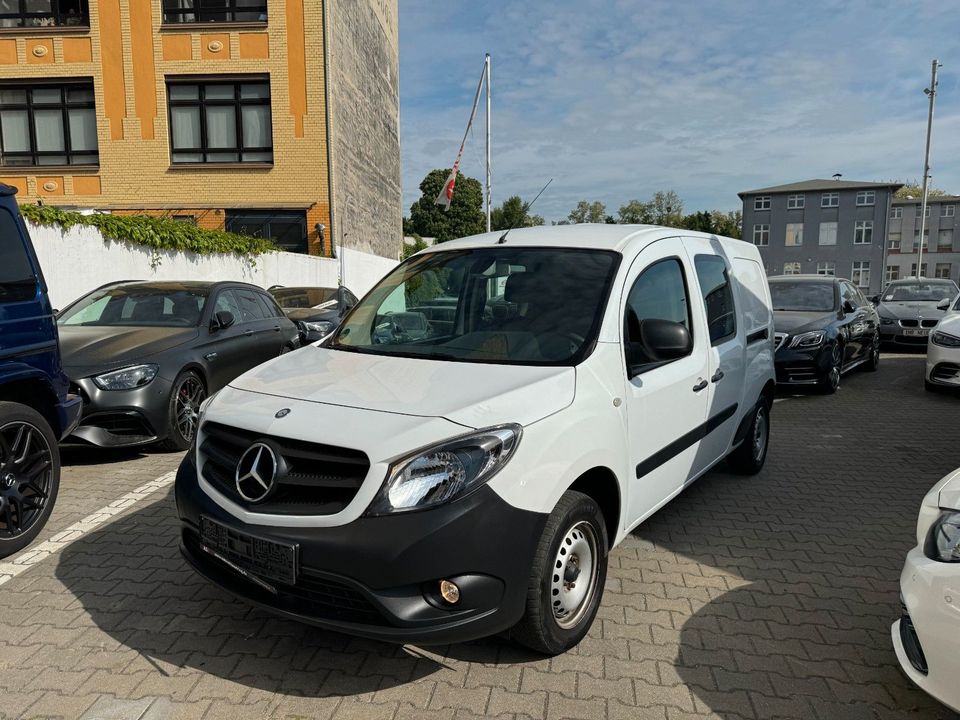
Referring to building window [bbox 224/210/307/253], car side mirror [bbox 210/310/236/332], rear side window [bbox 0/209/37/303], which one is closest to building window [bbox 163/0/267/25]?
building window [bbox 224/210/307/253]

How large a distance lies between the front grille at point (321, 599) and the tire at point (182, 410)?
151 inches

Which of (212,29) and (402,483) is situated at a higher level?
(212,29)

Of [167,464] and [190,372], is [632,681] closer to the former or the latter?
[167,464]

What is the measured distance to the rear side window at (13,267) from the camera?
4141 millimetres

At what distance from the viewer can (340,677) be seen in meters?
2.93

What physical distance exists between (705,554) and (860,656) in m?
1.14

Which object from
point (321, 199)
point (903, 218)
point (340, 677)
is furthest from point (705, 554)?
point (903, 218)

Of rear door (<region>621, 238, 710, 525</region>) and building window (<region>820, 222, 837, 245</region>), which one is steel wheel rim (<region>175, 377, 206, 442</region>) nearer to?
rear door (<region>621, 238, 710, 525</region>)

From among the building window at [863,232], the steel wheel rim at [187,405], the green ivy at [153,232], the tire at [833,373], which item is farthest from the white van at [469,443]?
the building window at [863,232]

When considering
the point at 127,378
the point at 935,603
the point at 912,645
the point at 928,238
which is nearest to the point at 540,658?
the point at 912,645

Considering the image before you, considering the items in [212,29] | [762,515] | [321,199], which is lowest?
[762,515]

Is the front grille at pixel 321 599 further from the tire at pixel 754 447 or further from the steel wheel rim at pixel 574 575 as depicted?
the tire at pixel 754 447

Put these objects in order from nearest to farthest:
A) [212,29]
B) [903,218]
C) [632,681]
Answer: [632,681] → [212,29] → [903,218]

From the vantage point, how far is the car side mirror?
697cm
